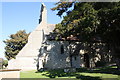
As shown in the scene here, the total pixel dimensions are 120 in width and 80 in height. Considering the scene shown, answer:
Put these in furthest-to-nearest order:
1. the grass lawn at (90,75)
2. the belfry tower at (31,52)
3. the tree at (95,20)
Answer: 1. the belfry tower at (31,52)
2. the tree at (95,20)
3. the grass lawn at (90,75)

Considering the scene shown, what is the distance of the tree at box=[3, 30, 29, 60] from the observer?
53.2m

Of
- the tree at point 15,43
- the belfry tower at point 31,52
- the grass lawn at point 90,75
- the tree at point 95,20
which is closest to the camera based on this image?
the grass lawn at point 90,75

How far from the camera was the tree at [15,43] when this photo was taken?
2096 inches

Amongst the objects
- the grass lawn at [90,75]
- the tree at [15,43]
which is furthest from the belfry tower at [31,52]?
the tree at [15,43]

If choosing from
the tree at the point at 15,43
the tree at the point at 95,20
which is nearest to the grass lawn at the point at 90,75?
the tree at the point at 95,20

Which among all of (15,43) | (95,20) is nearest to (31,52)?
(15,43)

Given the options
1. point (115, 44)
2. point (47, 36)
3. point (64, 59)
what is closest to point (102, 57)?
point (64, 59)

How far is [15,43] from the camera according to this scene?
180ft

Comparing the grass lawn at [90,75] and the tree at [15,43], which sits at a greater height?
the tree at [15,43]

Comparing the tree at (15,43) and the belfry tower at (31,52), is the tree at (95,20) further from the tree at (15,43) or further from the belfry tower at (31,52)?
the tree at (15,43)

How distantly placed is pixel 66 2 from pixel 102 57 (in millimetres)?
17569

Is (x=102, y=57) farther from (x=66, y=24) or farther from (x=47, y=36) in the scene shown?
(x=66, y=24)

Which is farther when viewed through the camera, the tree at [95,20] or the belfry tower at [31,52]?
the belfry tower at [31,52]

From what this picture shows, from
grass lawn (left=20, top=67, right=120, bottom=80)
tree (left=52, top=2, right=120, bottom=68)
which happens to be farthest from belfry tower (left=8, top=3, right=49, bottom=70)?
grass lawn (left=20, top=67, right=120, bottom=80)
